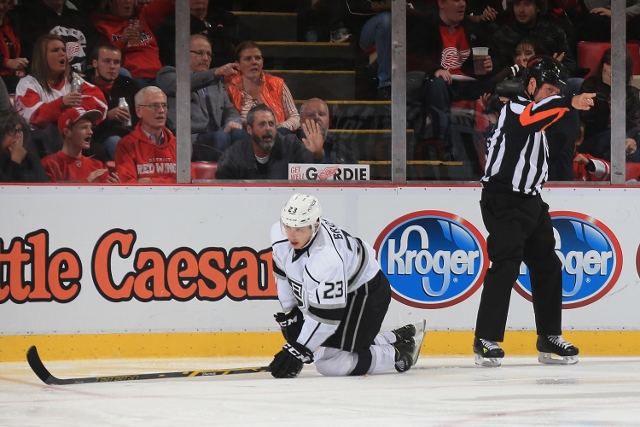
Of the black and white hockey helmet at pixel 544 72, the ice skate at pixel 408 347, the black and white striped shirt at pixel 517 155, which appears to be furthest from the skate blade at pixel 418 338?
the black and white hockey helmet at pixel 544 72

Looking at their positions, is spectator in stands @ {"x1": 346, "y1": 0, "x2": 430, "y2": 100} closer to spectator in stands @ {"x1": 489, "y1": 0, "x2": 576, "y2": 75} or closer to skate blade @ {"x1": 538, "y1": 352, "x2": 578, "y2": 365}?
spectator in stands @ {"x1": 489, "y1": 0, "x2": 576, "y2": 75}

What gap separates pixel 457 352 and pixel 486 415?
6.57 feet

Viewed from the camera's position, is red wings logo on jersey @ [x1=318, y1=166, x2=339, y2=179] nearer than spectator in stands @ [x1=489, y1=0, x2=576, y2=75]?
Yes

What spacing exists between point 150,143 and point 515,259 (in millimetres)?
1984

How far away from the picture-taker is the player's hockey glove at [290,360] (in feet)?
14.3

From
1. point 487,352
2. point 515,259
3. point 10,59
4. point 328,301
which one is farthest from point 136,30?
point 487,352

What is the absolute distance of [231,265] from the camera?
18.1 feet

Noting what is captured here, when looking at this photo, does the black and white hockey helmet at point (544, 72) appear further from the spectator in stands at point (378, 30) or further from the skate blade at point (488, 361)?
the skate blade at point (488, 361)

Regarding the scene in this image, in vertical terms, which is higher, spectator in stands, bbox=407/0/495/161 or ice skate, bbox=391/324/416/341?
spectator in stands, bbox=407/0/495/161

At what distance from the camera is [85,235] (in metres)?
5.40

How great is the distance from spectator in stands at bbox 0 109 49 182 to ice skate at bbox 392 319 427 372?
1982 mm

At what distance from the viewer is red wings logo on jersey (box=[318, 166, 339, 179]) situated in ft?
18.7

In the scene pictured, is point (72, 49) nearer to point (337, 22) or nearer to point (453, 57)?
point (337, 22)

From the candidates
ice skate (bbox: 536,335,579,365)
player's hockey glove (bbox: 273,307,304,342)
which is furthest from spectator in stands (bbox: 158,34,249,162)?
ice skate (bbox: 536,335,579,365)
